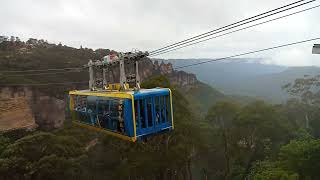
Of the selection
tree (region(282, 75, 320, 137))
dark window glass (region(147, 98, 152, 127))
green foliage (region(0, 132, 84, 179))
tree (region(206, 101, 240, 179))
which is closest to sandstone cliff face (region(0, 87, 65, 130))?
green foliage (region(0, 132, 84, 179))

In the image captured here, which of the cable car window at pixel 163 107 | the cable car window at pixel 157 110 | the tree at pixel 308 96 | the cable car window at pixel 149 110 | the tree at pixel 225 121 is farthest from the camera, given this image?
the tree at pixel 308 96

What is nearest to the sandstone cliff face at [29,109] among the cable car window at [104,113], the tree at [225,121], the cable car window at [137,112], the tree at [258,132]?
the tree at [225,121]

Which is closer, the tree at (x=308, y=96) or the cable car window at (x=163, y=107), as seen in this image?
the cable car window at (x=163, y=107)

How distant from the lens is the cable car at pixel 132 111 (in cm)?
1196

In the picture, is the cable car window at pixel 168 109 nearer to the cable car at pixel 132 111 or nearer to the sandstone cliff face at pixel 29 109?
the cable car at pixel 132 111

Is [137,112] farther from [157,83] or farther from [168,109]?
[157,83]

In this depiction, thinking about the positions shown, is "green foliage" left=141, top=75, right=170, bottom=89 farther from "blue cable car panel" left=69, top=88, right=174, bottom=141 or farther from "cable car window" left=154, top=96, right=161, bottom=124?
"cable car window" left=154, top=96, right=161, bottom=124

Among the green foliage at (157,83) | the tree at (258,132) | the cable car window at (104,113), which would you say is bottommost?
the tree at (258,132)

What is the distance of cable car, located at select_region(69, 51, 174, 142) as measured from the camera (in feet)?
39.2

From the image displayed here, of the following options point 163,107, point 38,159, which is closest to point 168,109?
point 163,107

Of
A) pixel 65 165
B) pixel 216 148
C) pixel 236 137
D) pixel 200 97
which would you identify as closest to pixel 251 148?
pixel 236 137

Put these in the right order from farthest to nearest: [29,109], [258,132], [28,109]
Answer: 1. [29,109]
2. [28,109]
3. [258,132]

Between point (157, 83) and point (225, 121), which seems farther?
point (225, 121)

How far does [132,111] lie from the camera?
1181 centimetres
